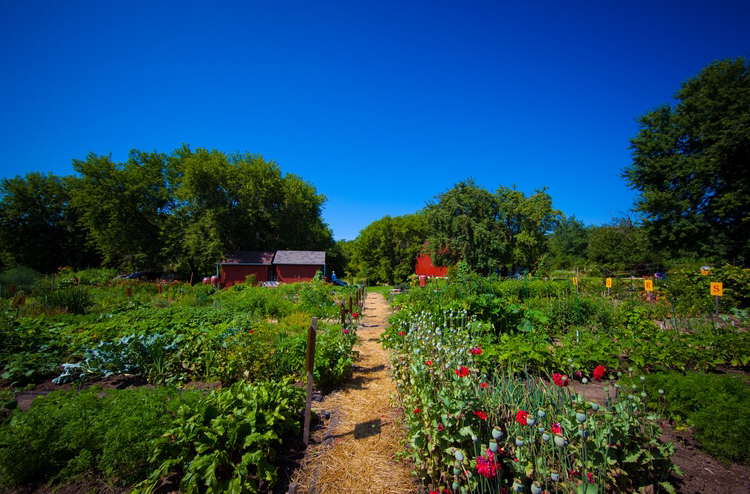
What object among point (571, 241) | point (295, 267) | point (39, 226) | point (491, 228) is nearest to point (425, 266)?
point (491, 228)

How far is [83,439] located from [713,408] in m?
5.26

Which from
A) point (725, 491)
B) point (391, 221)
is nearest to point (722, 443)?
point (725, 491)

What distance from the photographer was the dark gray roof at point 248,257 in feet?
96.8

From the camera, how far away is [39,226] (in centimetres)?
3722

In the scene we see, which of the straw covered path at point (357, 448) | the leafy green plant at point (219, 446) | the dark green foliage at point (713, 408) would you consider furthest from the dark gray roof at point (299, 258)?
the dark green foliage at point (713, 408)

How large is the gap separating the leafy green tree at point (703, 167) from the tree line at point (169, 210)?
3101 centimetres

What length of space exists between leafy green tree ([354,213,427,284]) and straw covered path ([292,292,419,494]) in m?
34.8

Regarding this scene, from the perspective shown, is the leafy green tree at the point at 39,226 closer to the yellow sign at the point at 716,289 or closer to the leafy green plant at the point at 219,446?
the leafy green plant at the point at 219,446

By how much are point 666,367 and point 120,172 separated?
132ft

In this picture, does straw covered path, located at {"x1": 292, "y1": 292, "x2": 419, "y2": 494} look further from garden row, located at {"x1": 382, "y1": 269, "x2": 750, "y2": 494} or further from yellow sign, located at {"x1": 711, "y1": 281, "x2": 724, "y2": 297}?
yellow sign, located at {"x1": 711, "y1": 281, "x2": 724, "y2": 297}

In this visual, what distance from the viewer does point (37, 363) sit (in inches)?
186

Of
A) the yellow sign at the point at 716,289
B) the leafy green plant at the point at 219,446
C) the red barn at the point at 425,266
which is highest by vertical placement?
the red barn at the point at 425,266

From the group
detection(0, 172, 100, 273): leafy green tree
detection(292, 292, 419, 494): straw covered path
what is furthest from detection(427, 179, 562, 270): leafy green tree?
detection(0, 172, 100, 273): leafy green tree

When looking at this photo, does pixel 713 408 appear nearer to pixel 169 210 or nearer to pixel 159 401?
pixel 159 401
